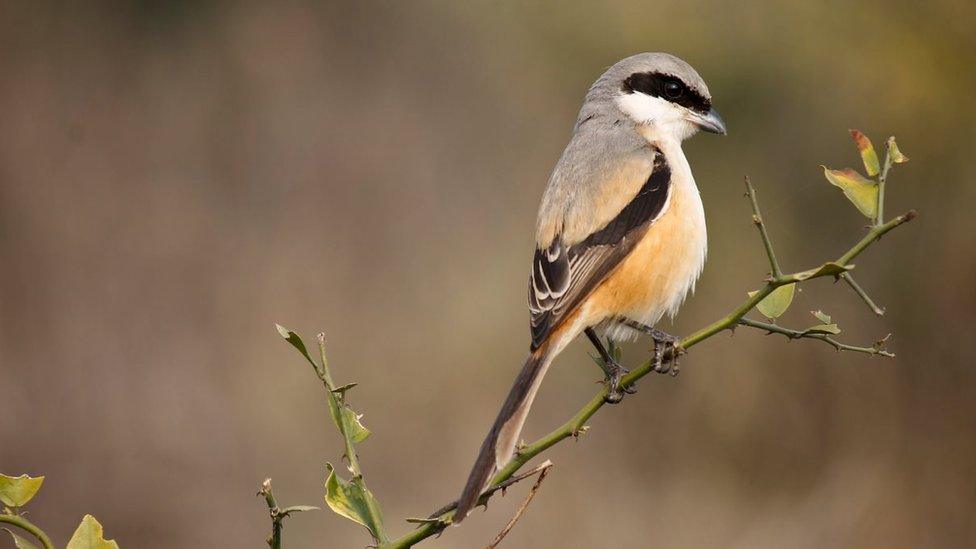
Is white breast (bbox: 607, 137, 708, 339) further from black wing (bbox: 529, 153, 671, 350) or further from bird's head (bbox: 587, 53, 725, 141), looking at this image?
A: bird's head (bbox: 587, 53, 725, 141)

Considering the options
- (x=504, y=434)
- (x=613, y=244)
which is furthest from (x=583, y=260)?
(x=504, y=434)

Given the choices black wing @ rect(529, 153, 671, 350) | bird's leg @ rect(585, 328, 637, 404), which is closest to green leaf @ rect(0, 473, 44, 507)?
bird's leg @ rect(585, 328, 637, 404)

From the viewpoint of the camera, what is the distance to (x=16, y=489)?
4.67 feet

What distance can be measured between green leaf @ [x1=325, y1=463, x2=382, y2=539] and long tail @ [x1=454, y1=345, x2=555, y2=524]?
0.13 metres

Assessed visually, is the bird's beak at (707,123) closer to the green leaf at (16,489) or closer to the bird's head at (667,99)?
the bird's head at (667,99)

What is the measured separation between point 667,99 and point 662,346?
41.8 inches

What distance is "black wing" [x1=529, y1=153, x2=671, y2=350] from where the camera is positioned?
3006 millimetres

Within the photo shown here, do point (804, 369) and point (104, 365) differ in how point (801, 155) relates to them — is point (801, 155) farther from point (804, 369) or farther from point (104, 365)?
point (104, 365)

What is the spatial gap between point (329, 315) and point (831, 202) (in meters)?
3.28

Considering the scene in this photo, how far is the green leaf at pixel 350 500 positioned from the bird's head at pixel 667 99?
88.5 inches

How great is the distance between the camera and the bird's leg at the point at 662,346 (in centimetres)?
264

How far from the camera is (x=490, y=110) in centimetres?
810

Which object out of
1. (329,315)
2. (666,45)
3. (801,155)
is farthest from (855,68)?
(329,315)

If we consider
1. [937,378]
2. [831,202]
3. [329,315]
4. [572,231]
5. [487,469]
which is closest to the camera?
[487,469]
